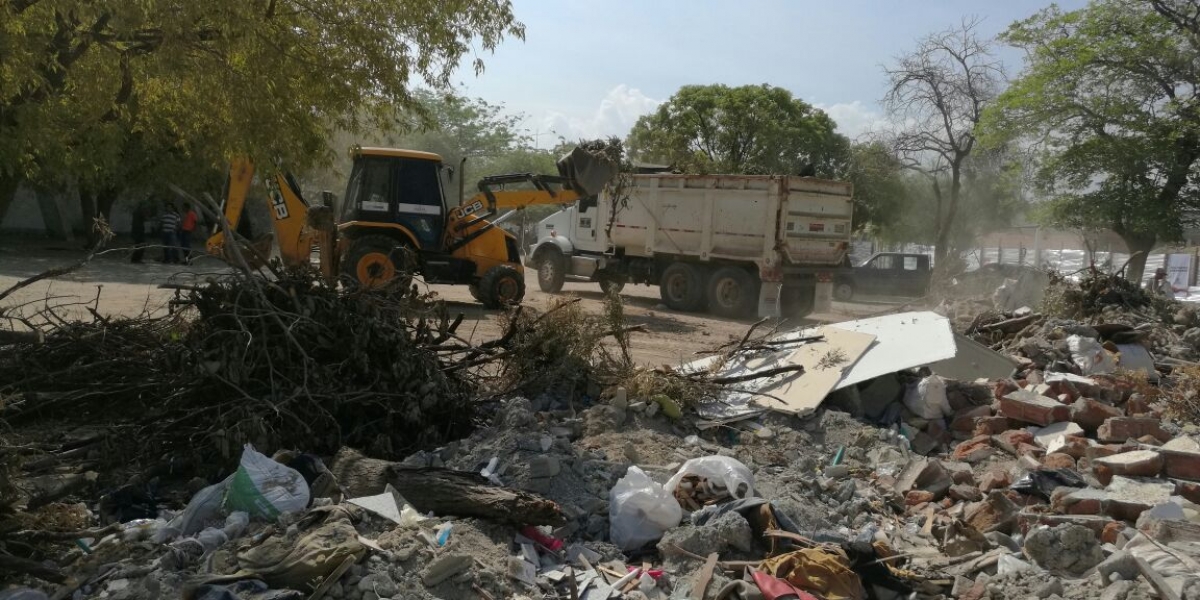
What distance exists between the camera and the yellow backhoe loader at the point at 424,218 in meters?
11.6

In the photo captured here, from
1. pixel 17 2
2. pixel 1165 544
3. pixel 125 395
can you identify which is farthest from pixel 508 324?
pixel 1165 544

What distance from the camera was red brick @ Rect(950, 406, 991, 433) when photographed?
6.88 m

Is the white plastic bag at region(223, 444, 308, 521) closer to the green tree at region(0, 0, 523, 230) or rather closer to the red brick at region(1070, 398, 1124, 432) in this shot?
the green tree at region(0, 0, 523, 230)

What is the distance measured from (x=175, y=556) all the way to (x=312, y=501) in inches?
28.4

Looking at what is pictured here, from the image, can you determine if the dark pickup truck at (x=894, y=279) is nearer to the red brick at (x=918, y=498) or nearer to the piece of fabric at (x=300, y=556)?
the red brick at (x=918, y=498)

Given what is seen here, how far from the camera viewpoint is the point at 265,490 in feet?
13.7

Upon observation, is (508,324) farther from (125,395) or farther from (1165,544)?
(1165,544)

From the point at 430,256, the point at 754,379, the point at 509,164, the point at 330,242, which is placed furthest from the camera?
the point at 509,164

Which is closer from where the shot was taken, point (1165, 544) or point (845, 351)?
point (1165, 544)

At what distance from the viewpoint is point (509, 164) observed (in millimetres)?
49812

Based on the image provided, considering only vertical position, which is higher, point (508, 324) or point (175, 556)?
point (508, 324)

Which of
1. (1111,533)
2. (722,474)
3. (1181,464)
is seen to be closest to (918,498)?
(1111,533)

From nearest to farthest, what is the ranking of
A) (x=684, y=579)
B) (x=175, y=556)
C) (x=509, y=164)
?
(x=175, y=556)
(x=684, y=579)
(x=509, y=164)

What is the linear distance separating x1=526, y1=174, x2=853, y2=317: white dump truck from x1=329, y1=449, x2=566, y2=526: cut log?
954cm
